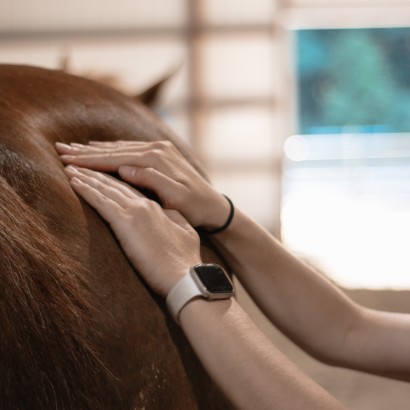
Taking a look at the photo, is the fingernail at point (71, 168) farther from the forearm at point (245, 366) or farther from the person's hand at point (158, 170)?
the forearm at point (245, 366)

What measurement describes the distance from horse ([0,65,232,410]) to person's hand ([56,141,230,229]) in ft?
0.09

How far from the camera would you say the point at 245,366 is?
2.04ft

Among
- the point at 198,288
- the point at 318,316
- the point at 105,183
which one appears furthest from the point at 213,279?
the point at 318,316

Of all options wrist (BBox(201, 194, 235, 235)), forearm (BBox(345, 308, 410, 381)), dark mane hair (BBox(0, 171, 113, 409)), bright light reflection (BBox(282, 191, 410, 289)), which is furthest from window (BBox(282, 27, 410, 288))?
dark mane hair (BBox(0, 171, 113, 409))

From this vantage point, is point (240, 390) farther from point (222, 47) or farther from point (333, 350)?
point (222, 47)

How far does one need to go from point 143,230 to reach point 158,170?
100 mm

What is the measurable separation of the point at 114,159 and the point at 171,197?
2.5 inches

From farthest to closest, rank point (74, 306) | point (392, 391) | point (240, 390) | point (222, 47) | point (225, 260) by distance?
point (222, 47) < point (392, 391) < point (225, 260) < point (240, 390) < point (74, 306)

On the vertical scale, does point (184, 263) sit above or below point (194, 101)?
above

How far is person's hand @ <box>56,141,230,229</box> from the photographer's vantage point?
693mm

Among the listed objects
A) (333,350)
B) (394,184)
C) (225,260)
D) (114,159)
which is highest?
(114,159)

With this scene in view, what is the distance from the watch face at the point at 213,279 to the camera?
2.13 feet

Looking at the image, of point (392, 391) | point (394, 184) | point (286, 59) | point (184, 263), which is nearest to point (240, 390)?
point (184, 263)

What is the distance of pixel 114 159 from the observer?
71cm
